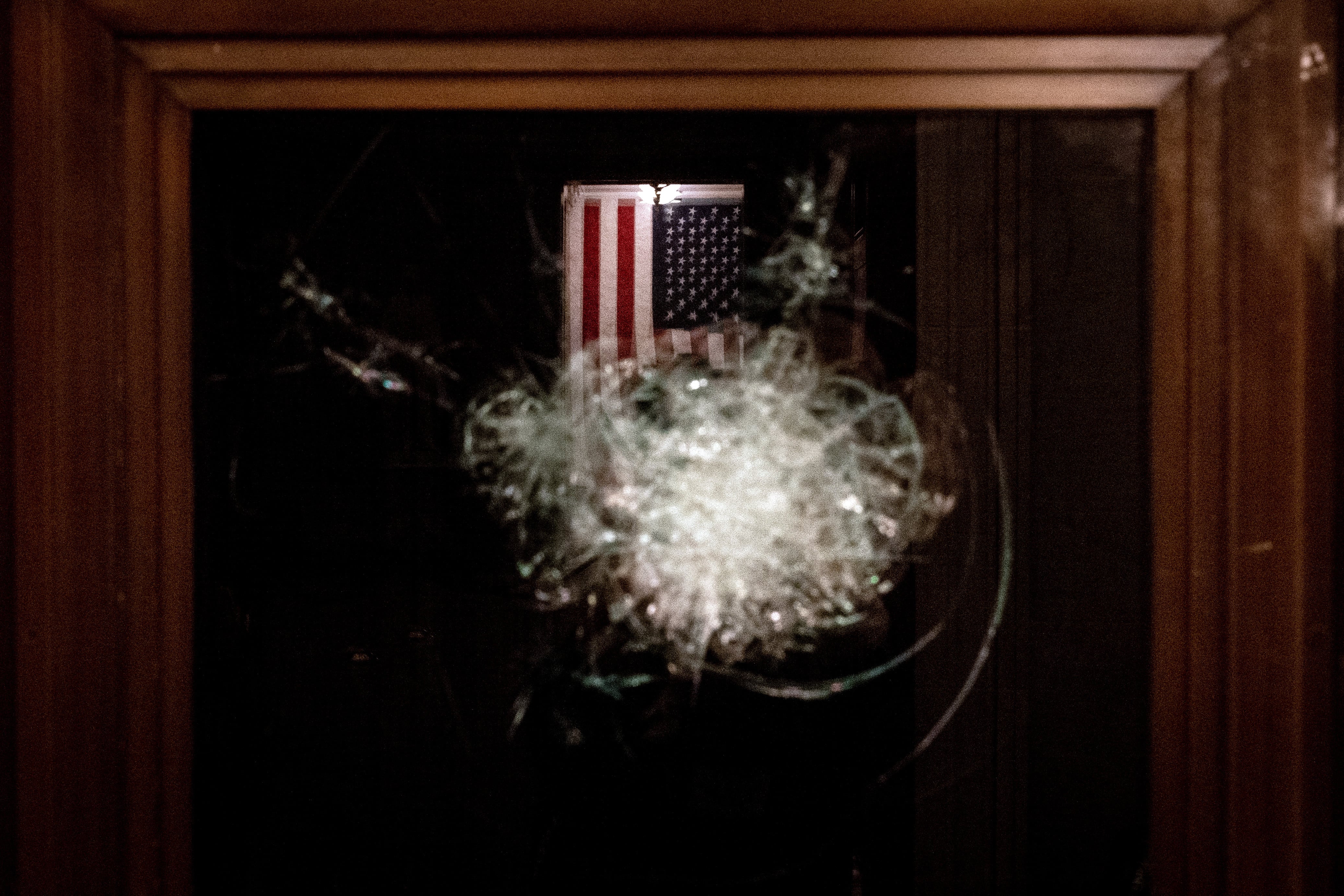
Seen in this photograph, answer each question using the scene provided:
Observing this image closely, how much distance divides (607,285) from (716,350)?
0.68 feet

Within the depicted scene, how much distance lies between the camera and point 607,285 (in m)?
1.12

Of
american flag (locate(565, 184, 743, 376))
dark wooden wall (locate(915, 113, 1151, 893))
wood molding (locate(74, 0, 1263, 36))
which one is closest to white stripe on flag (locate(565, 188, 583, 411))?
american flag (locate(565, 184, 743, 376))

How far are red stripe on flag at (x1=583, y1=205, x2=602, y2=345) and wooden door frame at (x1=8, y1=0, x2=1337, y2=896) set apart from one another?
171mm

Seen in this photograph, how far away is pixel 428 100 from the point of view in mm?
1100

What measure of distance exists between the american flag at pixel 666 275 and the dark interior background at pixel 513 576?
39 mm

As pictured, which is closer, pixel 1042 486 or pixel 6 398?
pixel 6 398

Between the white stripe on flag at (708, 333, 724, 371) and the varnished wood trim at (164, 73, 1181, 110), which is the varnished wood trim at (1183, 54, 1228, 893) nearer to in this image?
the varnished wood trim at (164, 73, 1181, 110)

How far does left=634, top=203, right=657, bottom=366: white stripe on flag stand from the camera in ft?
3.60

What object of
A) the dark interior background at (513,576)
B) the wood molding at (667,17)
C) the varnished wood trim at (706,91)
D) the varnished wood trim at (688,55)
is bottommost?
the dark interior background at (513,576)

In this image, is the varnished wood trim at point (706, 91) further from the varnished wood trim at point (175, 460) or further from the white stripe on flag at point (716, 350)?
the white stripe on flag at point (716, 350)

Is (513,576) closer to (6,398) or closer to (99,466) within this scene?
(99,466)

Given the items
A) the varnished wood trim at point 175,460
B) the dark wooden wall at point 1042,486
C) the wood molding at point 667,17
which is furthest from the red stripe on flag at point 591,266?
the varnished wood trim at point 175,460

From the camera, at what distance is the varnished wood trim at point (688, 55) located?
1.06 m

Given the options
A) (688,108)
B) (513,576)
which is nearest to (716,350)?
(688,108)
